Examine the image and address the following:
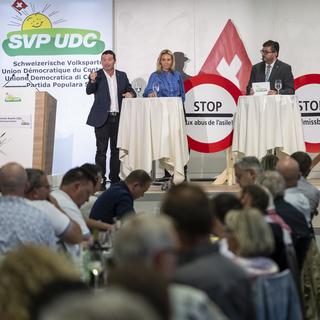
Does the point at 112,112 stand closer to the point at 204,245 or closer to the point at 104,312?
the point at 204,245

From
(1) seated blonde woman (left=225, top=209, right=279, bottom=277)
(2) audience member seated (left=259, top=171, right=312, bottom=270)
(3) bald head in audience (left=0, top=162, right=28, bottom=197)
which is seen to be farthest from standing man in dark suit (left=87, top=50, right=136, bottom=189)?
(1) seated blonde woman (left=225, top=209, right=279, bottom=277)

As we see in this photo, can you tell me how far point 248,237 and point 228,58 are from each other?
708 centimetres

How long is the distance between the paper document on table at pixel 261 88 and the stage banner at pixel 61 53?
283cm

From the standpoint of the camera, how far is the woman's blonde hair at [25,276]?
1453 mm

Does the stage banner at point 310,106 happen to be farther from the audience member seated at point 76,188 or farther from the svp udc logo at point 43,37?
the audience member seated at point 76,188

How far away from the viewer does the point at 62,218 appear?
3.34 m

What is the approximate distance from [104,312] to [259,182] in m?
2.76

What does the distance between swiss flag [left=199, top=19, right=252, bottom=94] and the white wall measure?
70 millimetres

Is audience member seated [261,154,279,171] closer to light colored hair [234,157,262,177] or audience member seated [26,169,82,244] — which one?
light colored hair [234,157,262,177]

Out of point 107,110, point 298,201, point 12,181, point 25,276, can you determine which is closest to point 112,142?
point 107,110

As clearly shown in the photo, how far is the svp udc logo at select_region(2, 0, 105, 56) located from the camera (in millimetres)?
9352

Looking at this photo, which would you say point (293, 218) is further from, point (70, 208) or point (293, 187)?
point (70, 208)

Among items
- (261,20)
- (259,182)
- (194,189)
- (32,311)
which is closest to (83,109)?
(261,20)

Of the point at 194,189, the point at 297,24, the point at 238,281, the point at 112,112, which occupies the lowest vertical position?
A: the point at 238,281
